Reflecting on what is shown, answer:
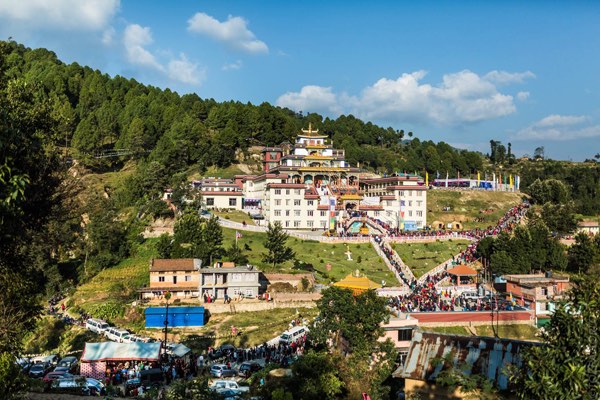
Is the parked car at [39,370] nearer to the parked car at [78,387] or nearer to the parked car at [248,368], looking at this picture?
the parked car at [78,387]

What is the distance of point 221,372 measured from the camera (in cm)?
2898

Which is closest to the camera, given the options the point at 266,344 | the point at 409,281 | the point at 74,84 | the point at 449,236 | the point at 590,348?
the point at 590,348

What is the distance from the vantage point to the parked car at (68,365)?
29.2 metres

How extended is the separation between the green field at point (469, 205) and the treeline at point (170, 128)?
18.5 metres

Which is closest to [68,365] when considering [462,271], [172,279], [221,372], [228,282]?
[221,372]

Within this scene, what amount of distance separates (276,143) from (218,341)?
6755 cm

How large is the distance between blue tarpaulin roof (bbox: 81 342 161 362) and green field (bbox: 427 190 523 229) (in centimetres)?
5808

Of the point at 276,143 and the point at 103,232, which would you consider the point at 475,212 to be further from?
the point at 103,232

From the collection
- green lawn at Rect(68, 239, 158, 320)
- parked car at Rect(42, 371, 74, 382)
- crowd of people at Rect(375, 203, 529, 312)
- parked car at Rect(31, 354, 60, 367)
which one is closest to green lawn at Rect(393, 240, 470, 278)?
crowd of people at Rect(375, 203, 529, 312)

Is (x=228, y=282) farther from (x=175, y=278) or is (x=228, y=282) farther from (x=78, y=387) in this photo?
(x=78, y=387)

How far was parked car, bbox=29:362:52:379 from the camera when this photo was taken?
28141 mm

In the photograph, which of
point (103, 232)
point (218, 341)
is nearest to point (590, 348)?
point (218, 341)

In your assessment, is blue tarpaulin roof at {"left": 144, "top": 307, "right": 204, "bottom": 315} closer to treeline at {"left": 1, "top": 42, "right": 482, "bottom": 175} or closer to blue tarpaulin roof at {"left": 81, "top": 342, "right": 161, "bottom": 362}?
blue tarpaulin roof at {"left": 81, "top": 342, "right": 161, "bottom": 362}

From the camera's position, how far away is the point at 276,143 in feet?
336
